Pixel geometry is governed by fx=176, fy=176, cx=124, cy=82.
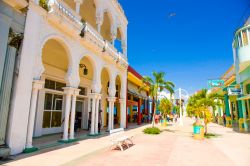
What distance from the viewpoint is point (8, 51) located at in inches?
284

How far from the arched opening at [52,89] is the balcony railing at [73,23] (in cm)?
191

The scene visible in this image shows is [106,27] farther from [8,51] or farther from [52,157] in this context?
[52,157]

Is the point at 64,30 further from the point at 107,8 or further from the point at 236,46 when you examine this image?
the point at 236,46

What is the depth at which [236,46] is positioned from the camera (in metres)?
18.0

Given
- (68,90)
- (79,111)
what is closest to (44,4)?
(68,90)

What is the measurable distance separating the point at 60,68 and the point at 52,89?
1.80 metres

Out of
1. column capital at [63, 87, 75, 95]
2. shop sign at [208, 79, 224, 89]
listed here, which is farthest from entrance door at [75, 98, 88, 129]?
shop sign at [208, 79, 224, 89]

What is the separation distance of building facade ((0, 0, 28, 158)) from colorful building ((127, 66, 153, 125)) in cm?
1416

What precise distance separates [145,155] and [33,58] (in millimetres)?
6819

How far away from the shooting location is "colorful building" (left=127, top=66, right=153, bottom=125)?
23581 millimetres

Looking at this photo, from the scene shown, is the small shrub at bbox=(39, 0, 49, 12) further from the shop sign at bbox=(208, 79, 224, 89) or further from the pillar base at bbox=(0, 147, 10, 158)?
the shop sign at bbox=(208, 79, 224, 89)

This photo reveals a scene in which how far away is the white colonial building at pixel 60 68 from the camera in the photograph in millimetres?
7609

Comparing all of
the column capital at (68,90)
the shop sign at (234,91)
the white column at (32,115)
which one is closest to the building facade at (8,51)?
the white column at (32,115)

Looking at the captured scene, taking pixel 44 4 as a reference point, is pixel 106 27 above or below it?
above
